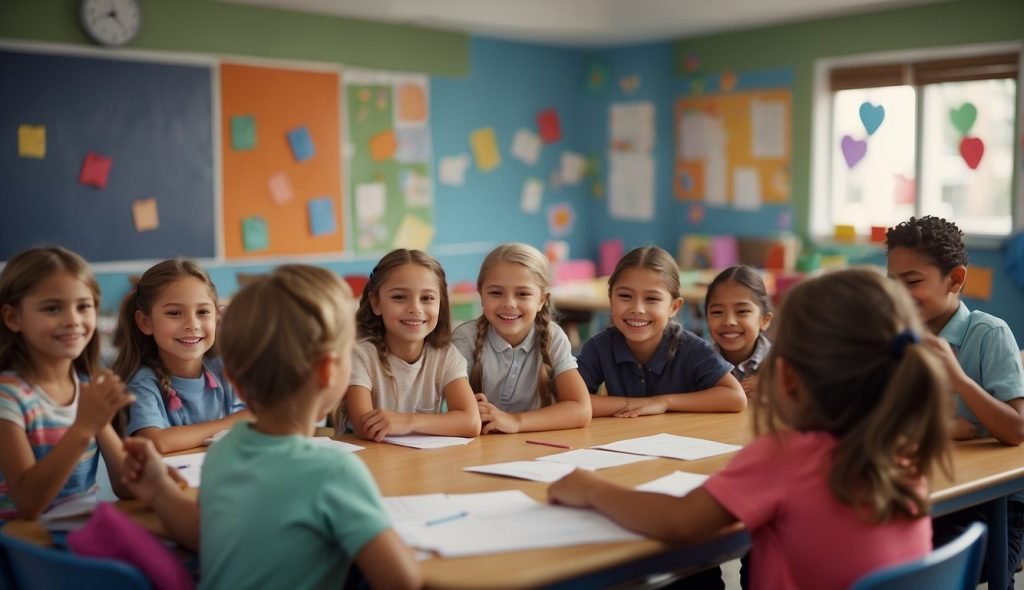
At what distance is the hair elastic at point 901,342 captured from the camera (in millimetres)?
1416

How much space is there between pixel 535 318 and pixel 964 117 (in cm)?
373

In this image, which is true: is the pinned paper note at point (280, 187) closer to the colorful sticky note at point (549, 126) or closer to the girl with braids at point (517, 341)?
the colorful sticky note at point (549, 126)

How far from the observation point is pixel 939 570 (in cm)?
140

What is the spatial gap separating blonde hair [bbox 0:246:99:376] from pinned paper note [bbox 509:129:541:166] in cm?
504

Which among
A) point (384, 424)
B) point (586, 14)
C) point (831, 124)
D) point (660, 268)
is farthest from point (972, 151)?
point (384, 424)

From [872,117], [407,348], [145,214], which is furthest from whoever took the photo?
[872,117]

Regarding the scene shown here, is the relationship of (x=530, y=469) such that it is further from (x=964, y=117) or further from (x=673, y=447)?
(x=964, y=117)

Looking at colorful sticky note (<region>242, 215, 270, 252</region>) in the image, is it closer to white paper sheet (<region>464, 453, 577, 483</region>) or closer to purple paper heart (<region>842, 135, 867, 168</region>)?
purple paper heart (<region>842, 135, 867, 168</region>)

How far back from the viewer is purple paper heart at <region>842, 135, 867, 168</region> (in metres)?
A: 5.85

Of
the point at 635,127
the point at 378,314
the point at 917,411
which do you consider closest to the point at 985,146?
the point at 635,127

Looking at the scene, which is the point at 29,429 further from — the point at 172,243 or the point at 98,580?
the point at 172,243

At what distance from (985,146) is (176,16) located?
4.24m

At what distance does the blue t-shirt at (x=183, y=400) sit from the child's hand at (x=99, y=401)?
485mm

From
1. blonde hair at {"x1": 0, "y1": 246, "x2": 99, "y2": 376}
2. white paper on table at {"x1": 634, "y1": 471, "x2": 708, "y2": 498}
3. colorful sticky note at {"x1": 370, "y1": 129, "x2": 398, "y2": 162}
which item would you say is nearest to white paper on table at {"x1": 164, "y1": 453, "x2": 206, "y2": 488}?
blonde hair at {"x1": 0, "y1": 246, "x2": 99, "y2": 376}
